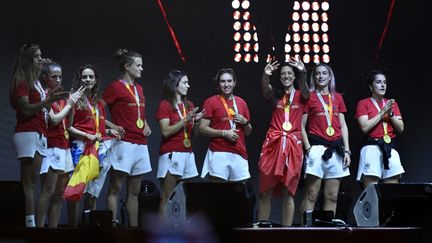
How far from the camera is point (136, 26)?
314 inches

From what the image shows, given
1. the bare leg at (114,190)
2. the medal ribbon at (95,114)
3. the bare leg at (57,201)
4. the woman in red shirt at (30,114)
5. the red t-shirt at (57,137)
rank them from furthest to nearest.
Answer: the medal ribbon at (95,114) → the bare leg at (114,190) → the red t-shirt at (57,137) → the bare leg at (57,201) → the woman in red shirt at (30,114)

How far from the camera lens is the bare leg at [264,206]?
22.0ft

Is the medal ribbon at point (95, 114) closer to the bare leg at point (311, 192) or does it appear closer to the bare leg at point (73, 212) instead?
the bare leg at point (73, 212)

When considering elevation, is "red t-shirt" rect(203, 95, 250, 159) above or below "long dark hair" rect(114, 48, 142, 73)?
below

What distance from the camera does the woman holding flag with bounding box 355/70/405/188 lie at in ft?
23.0

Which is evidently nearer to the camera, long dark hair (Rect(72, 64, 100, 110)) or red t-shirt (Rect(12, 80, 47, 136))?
red t-shirt (Rect(12, 80, 47, 136))

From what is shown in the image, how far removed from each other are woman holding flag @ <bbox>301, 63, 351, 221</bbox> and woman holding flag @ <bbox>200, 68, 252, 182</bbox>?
54 cm

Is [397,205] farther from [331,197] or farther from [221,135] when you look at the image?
[221,135]

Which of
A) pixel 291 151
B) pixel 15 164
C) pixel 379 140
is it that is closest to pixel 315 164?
pixel 291 151

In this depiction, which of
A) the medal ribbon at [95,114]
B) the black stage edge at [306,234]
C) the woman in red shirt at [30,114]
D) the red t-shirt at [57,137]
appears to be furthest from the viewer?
the medal ribbon at [95,114]


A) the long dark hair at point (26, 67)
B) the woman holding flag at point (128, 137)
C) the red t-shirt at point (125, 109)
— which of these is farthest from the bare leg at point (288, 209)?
the long dark hair at point (26, 67)

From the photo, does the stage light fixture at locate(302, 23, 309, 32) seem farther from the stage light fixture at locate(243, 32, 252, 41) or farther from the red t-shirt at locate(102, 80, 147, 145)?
the red t-shirt at locate(102, 80, 147, 145)

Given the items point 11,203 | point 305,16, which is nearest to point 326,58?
point 305,16

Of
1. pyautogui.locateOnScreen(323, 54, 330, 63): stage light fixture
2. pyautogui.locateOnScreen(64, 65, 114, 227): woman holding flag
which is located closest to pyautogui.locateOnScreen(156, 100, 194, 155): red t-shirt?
Answer: pyautogui.locateOnScreen(64, 65, 114, 227): woman holding flag
